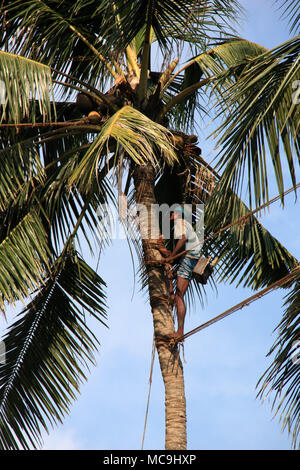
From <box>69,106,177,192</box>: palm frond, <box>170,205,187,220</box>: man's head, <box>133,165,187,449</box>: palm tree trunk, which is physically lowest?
<box>133,165,187,449</box>: palm tree trunk

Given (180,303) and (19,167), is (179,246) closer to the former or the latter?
(180,303)

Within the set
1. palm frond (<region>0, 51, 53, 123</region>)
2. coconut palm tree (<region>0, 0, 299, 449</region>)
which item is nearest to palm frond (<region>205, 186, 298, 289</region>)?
coconut palm tree (<region>0, 0, 299, 449</region>)

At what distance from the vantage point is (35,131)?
29.7 ft

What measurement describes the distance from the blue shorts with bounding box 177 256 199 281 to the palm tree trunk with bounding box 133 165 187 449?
43cm

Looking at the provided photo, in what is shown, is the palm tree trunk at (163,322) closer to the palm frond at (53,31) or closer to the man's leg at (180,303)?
the man's leg at (180,303)

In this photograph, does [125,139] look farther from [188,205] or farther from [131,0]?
[188,205]

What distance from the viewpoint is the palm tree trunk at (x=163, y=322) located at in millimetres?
6973

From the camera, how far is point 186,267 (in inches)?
310

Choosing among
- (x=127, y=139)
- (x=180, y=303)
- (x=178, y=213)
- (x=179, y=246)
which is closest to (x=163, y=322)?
(x=180, y=303)

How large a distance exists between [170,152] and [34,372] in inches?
130

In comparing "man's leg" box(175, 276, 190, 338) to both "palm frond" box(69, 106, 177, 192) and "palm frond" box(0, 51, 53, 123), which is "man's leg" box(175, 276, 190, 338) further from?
"palm frond" box(0, 51, 53, 123)

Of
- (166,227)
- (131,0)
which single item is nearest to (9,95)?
(131,0)

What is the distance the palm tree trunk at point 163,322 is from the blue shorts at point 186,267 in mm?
428

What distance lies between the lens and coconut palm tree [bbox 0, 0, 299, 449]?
7.35 m
